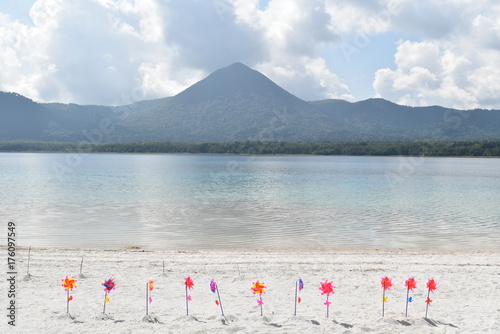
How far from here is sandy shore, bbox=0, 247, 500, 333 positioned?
9609 millimetres

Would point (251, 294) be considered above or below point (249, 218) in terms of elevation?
above

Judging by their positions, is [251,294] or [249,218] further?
[249,218]

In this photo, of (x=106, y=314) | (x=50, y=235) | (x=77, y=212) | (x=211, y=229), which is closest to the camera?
(x=106, y=314)

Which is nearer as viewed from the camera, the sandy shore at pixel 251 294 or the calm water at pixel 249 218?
the sandy shore at pixel 251 294

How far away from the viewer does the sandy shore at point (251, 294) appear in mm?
9609

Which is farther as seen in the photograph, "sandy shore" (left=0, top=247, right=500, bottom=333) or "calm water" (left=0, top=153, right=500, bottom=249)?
"calm water" (left=0, top=153, right=500, bottom=249)

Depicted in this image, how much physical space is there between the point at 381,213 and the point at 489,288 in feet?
69.3

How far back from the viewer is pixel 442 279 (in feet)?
44.5

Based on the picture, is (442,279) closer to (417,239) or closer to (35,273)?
(417,239)

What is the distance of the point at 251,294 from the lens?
1193 centimetres

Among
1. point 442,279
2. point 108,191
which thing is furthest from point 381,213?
point 108,191

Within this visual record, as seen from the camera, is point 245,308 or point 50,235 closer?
point 245,308

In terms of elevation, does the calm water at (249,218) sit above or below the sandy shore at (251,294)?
below

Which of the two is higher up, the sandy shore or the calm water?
the sandy shore
